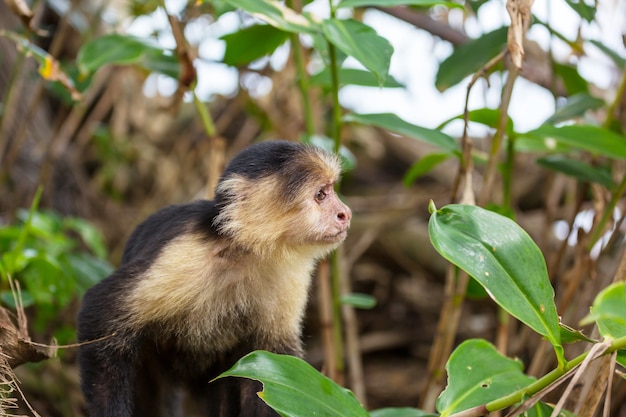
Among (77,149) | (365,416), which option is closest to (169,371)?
(365,416)

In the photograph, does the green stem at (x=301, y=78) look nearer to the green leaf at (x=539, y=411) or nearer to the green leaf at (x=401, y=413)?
the green leaf at (x=401, y=413)

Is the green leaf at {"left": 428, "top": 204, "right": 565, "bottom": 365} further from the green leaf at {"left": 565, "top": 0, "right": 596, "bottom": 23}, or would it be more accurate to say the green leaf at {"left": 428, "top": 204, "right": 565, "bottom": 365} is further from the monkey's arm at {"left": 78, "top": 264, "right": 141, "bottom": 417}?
the green leaf at {"left": 565, "top": 0, "right": 596, "bottom": 23}

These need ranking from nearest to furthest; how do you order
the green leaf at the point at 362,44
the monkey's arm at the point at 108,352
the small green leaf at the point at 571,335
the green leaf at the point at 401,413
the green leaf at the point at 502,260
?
the green leaf at the point at 502,260
the small green leaf at the point at 571,335
the green leaf at the point at 362,44
the monkey's arm at the point at 108,352
the green leaf at the point at 401,413

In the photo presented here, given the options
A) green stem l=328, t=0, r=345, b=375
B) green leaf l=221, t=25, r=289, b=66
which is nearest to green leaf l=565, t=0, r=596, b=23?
green stem l=328, t=0, r=345, b=375

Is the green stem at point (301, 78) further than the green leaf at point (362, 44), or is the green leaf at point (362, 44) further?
the green stem at point (301, 78)

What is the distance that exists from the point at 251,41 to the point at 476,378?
1688mm

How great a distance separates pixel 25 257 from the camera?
305cm

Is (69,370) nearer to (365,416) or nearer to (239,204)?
(239,204)

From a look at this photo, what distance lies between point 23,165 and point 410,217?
261 cm

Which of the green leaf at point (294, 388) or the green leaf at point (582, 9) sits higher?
the green leaf at point (582, 9)

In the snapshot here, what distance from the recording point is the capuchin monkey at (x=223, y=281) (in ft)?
8.25

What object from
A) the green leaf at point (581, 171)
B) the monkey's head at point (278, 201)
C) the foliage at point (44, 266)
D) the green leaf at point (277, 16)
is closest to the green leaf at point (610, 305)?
the monkey's head at point (278, 201)

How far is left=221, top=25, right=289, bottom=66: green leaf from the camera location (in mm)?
3092

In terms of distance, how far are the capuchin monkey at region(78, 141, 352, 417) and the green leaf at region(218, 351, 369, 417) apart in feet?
2.11
